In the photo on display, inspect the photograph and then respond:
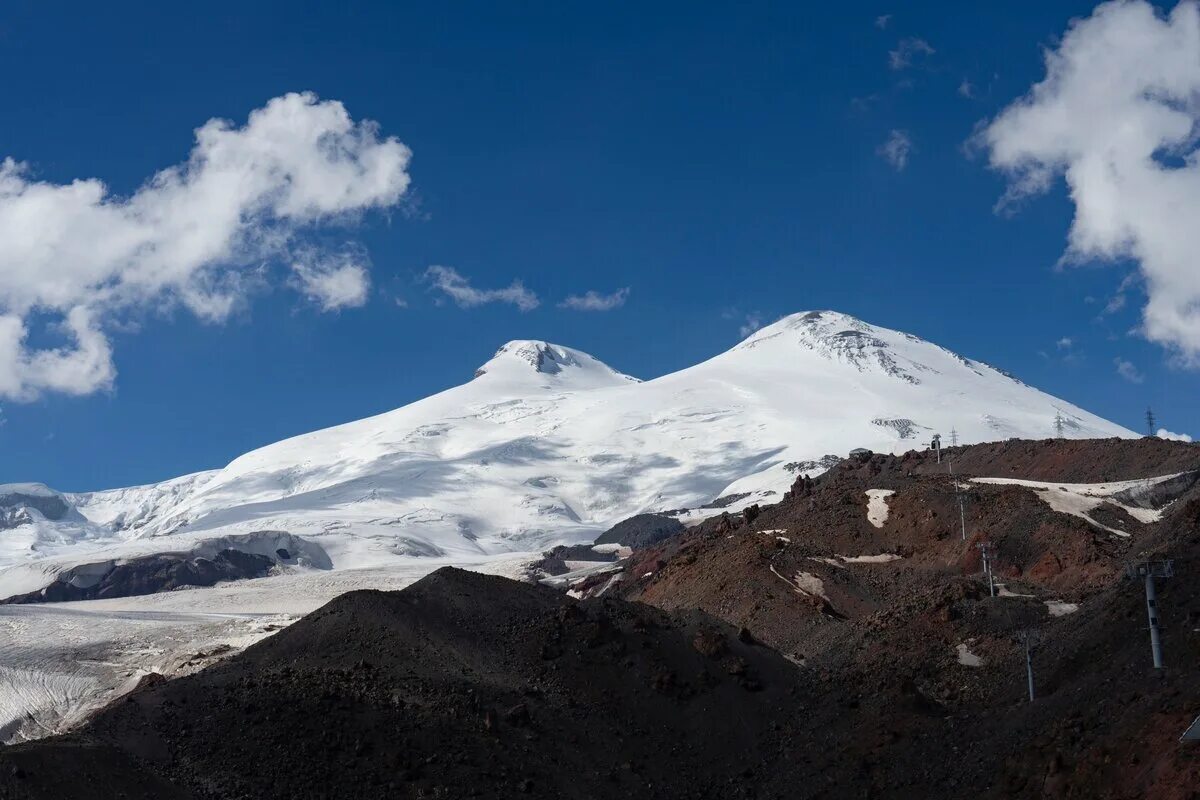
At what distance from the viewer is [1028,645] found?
130ft

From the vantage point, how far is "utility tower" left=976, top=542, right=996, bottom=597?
51653mm

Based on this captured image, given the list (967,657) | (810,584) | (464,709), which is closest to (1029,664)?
(967,657)

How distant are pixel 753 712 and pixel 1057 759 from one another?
49.6 feet

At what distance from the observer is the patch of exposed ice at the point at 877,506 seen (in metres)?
70.8

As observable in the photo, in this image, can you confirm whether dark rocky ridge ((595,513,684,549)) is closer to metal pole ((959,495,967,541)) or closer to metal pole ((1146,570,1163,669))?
metal pole ((959,495,967,541))

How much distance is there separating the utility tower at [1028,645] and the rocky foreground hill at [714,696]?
24 cm

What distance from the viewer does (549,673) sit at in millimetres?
44562

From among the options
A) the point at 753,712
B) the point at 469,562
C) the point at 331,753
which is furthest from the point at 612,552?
the point at 331,753

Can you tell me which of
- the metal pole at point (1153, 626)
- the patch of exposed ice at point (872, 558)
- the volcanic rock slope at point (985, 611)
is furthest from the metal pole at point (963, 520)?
the metal pole at point (1153, 626)

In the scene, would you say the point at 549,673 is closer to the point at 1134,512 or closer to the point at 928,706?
the point at 928,706

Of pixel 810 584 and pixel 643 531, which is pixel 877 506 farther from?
pixel 643 531

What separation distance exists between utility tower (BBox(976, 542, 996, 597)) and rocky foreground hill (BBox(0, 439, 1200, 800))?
0.53m

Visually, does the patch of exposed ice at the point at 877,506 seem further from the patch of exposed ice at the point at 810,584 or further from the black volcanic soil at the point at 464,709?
the black volcanic soil at the point at 464,709

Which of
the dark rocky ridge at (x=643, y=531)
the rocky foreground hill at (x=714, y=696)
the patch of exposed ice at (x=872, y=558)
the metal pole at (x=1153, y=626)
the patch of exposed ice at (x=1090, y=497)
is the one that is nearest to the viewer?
the rocky foreground hill at (x=714, y=696)
